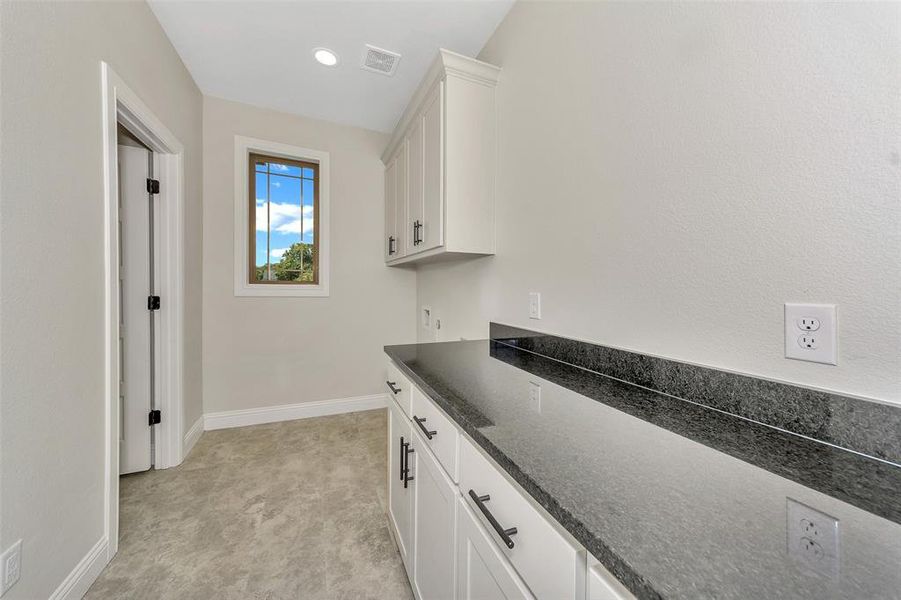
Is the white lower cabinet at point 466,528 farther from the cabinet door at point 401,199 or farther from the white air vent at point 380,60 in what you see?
the white air vent at point 380,60

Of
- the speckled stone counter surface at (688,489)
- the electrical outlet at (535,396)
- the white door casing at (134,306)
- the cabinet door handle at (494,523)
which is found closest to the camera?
the speckled stone counter surface at (688,489)

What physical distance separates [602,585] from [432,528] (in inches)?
29.0

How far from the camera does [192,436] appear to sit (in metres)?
2.42

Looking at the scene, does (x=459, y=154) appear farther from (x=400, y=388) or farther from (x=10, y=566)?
(x=10, y=566)

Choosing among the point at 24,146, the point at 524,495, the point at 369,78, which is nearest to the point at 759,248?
the point at 524,495

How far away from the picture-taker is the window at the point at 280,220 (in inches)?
108

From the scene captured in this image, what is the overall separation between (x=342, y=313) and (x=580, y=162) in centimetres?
240

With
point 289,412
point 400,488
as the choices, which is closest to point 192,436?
point 289,412

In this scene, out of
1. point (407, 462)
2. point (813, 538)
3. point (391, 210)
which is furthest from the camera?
point (391, 210)

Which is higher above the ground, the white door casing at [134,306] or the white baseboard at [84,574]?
the white door casing at [134,306]

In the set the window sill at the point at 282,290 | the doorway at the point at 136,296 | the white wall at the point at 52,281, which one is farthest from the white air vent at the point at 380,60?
the window sill at the point at 282,290

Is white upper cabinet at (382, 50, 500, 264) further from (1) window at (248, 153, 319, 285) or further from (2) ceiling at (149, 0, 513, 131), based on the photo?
(1) window at (248, 153, 319, 285)

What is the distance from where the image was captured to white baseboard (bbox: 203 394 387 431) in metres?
2.72

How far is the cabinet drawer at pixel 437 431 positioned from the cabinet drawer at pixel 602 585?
0.44m
